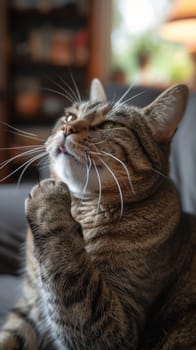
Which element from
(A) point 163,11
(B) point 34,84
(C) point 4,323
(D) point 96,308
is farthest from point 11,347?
(A) point 163,11

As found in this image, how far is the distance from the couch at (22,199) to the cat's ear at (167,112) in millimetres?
459

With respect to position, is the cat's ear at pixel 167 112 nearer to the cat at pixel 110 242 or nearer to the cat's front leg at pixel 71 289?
the cat at pixel 110 242

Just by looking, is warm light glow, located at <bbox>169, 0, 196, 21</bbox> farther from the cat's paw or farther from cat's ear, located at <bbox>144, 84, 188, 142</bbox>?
the cat's paw

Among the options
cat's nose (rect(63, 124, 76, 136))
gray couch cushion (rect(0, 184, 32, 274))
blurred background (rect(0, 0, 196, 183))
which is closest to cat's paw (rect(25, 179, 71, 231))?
cat's nose (rect(63, 124, 76, 136))

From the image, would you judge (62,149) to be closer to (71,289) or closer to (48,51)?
(71,289)

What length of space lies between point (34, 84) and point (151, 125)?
2674 mm

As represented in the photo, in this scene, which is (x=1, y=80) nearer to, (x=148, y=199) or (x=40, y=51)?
(x=40, y=51)

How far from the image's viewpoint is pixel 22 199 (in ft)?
4.97

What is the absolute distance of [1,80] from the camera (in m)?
3.25

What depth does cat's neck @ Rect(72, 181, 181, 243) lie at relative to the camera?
0.96 metres

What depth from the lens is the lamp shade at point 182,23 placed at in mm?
2138

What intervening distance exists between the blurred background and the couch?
1.76m

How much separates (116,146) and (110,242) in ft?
0.65

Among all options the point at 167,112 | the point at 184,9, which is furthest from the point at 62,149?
the point at 184,9
